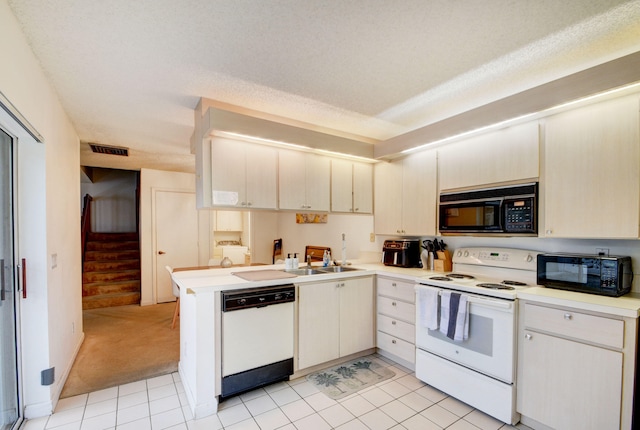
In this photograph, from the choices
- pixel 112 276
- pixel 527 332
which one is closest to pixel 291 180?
pixel 527 332

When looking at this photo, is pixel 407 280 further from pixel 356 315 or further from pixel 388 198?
pixel 388 198

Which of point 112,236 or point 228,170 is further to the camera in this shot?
point 112,236

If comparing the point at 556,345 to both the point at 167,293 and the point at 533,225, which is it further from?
the point at 167,293

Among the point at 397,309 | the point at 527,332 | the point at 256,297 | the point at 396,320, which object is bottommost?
the point at 396,320

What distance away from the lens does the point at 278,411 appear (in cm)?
222

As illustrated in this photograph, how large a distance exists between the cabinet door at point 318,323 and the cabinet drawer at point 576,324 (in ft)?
5.24

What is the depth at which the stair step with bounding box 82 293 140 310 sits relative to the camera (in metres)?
5.01

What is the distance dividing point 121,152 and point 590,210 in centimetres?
550

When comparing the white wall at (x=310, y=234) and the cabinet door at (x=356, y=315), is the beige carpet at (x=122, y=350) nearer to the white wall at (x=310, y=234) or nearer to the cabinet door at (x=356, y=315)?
the cabinet door at (x=356, y=315)

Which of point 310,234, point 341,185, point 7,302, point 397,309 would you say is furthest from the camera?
point 310,234

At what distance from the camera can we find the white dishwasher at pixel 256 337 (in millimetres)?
2305

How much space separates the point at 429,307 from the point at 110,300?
5.43 metres

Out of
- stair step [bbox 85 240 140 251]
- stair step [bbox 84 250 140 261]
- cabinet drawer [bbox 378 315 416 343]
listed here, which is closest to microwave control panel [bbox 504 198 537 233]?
cabinet drawer [bbox 378 315 416 343]

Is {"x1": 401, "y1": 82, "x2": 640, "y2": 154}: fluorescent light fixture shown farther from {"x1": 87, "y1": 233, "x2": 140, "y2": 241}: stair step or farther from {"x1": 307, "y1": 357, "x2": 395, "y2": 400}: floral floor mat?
{"x1": 87, "y1": 233, "x2": 140, "y2": 241}: stair step
